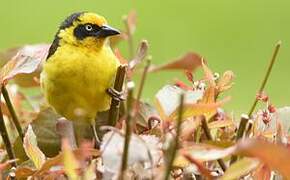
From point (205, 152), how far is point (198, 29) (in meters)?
4.35

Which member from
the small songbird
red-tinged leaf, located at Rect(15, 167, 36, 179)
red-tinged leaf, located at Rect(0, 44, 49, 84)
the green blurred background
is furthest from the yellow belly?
the green blurred background

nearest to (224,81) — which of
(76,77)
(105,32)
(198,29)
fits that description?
(76,77)

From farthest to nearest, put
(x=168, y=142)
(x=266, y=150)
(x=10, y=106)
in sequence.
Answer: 1. (x=10, y=106)
2. (x=168, y=142)
3. (x=266, y=150)

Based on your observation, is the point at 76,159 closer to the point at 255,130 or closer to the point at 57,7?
the point at 255,130

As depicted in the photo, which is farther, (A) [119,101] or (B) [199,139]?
(A) [119,101]

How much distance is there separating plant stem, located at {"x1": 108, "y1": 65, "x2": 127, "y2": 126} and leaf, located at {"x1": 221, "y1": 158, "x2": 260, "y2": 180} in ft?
0.84

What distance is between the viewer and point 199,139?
847 mm

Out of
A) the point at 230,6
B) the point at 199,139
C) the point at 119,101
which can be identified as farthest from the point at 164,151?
the point at 230,6

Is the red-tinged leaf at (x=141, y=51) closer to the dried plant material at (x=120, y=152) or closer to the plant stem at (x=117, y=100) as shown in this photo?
the plant stem at (x=117, y=100)

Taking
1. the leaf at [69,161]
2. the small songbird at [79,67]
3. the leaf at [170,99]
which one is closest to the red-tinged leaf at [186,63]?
the leaf at [170,99]

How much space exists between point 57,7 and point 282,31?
1.44 metres

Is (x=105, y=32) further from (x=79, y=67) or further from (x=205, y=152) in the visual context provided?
(x=205, y=152)

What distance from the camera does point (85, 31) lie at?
6.87ft

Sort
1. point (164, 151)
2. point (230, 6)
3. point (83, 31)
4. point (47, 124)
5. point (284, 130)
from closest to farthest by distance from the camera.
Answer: point (164, 151), point (284, 130), point (47, 124), point (83, 31), point (230, 6)
